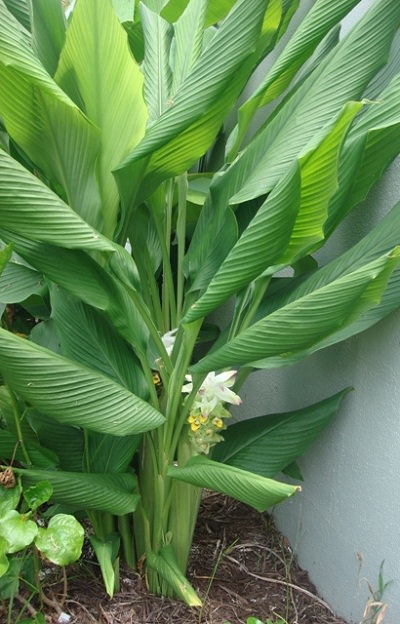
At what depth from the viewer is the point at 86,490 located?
3.31ft

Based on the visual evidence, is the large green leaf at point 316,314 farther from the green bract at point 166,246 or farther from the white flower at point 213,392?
the white flower at point 213,392

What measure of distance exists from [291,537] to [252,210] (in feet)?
2.39

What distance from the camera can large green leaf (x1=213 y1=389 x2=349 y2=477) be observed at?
1.17 metres

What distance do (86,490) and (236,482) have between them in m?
0.26

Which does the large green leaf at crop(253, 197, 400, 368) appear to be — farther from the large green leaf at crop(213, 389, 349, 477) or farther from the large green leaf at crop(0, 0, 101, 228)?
the large green leaf at crop(0, 0, 101, 228)

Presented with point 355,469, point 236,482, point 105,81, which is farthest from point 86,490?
point 105,81

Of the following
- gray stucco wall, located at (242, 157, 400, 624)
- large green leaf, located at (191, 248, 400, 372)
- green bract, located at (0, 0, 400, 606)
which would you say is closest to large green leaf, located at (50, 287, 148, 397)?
green bract, located at (0, 0, 400, 606)

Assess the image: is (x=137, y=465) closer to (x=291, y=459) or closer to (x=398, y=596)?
(x=291, y=459)

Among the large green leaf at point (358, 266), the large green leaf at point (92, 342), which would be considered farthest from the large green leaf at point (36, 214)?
the large green leaf at point (358, 266)

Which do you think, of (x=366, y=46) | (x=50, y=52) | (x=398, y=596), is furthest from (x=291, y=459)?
(x=50, y=52)

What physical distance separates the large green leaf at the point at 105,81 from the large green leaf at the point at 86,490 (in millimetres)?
437

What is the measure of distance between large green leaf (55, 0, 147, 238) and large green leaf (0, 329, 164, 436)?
0.99ft

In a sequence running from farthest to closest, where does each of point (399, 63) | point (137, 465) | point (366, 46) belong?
point (137, 465) < point (399, 63) < point (366, 46)

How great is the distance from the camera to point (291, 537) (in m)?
1.40
